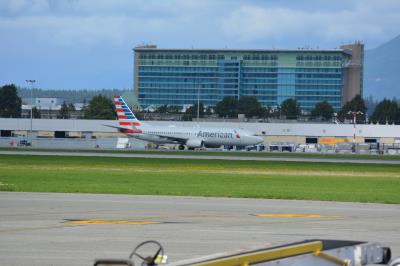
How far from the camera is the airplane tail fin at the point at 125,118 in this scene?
11781cm

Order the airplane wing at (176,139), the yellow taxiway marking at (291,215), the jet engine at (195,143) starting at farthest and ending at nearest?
the airplane wing at (176,139) → the jet engine at (195,143) → the yellow taxiway marking at (291,215)

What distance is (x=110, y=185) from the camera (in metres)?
38.6

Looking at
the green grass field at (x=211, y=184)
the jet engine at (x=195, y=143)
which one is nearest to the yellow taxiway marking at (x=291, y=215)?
the green grass field at (x=211, y=184)

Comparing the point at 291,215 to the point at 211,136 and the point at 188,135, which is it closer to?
the point at 211,136

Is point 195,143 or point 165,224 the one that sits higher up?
point 165,224

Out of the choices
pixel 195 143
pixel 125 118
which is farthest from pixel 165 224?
pixel 125 118

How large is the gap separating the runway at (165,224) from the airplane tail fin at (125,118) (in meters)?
86.0

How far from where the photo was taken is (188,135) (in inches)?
4547

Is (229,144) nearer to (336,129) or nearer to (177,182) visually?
(336,129)

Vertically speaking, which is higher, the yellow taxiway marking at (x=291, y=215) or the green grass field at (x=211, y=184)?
the yellow taxiway marking at (x=291, y=215)

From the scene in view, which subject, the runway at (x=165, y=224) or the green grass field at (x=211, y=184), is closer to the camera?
the runway at (x=165, y=224)

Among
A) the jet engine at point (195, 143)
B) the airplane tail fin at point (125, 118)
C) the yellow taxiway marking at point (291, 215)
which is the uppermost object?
the airplane tail fin at point (125, 118)

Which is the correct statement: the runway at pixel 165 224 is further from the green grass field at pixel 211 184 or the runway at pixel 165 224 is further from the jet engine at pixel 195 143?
the jet engine at pixel 195 143

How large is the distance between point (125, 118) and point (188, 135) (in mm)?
9487
